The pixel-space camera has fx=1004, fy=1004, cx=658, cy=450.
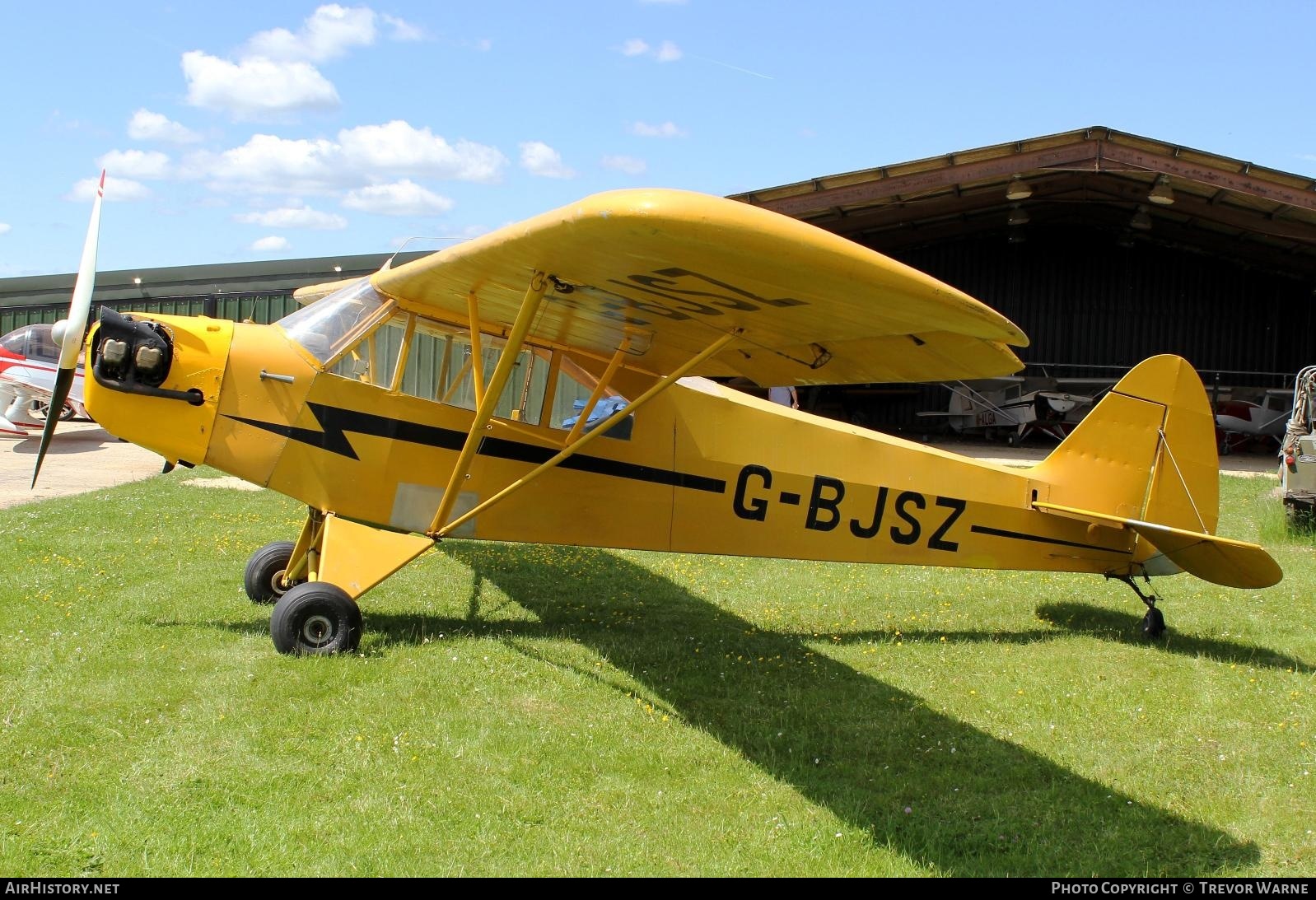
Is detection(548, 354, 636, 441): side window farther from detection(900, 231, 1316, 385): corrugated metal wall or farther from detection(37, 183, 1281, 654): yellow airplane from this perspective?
detection(900, 231, 1316, 385): corrugated metal wall

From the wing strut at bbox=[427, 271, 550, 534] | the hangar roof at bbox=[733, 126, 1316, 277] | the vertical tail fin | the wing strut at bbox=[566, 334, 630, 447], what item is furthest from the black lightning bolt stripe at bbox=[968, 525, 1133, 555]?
the hangar roof at bbox=[733, 126, 1316, 277]

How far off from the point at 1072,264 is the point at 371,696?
27321 millimetres

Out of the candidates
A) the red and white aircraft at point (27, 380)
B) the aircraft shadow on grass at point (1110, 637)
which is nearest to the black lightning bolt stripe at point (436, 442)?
the aircraft shadow on grass at point (1110, 637)

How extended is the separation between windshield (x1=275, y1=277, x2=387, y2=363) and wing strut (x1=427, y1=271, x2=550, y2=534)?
2.86 ft

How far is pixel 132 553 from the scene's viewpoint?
9062 millimetres

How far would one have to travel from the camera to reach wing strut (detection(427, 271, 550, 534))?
17.4 feet

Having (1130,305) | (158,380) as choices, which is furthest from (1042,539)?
(1130,305)

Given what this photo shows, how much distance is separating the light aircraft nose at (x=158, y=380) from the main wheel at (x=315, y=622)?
1162 mm

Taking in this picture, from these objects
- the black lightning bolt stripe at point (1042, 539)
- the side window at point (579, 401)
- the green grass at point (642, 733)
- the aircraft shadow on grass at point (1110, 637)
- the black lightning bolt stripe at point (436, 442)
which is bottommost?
the green grass at point (642, 733)

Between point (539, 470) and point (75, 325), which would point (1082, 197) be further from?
point (75, 325)

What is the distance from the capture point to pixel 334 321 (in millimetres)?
6609

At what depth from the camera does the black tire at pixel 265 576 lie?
24.1 feet

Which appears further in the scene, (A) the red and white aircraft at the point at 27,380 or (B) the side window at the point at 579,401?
(A) the red and white aircraft at the point at 27,380

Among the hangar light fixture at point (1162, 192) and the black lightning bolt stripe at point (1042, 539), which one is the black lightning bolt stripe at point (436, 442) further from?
the hangar light fixture at point (1162, 192)
